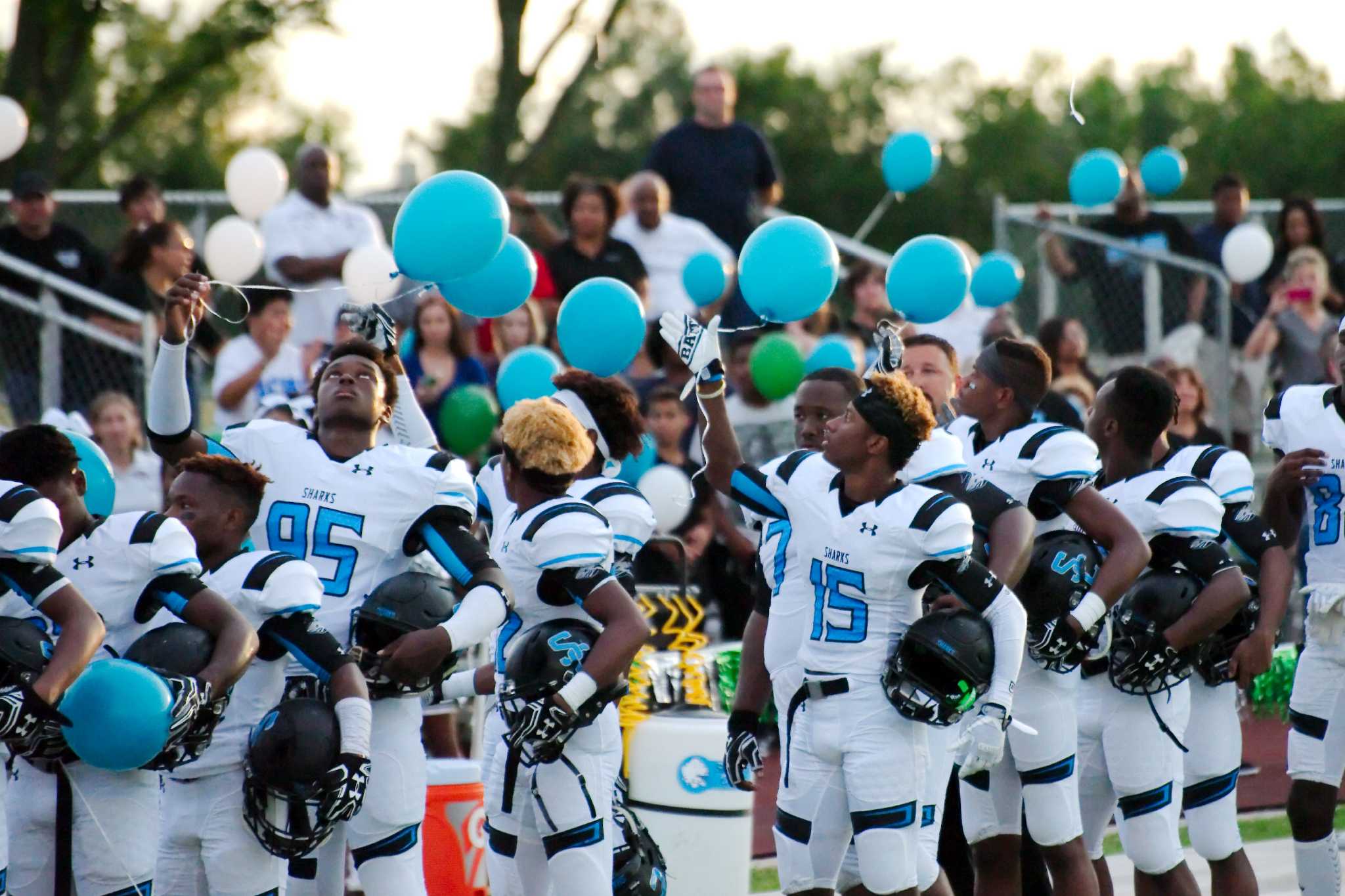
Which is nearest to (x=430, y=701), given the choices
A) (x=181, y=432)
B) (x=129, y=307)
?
(x=181, y=432)

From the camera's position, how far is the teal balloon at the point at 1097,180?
10820 millimetres

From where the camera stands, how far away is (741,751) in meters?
6.12

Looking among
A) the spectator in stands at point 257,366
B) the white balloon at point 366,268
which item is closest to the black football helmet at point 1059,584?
the white balloon at point 366,268

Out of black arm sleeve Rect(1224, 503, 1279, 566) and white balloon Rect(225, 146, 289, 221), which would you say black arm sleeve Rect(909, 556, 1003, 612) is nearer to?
black arm sleeve Rect(1224, 503, 1279, 566)

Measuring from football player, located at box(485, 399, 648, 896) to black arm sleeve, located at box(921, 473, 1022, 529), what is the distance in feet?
3.85

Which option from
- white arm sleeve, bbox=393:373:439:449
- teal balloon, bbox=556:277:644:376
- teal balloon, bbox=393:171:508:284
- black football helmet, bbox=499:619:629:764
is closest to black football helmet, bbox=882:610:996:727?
black football helmet, bbox=499:619:629:764

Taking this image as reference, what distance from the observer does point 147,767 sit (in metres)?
5.17

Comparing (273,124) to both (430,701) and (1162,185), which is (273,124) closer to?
(1162,185)

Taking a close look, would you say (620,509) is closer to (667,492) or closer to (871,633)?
(871,633)

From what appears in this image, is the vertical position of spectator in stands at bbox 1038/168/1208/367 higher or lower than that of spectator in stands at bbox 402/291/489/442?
higher

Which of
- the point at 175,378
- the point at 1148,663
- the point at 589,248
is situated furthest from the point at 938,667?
the point at 589,248

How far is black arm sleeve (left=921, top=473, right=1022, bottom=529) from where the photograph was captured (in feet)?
20.3

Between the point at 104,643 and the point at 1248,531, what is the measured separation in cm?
414

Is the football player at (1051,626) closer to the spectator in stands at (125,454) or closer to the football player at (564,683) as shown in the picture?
the football player at (564,683)
